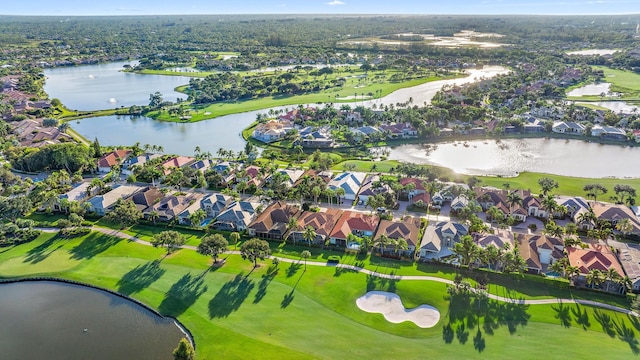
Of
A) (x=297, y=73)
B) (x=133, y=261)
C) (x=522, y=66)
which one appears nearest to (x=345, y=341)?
(x=133, y=261)

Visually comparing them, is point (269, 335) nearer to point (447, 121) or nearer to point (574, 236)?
point (574, 236)

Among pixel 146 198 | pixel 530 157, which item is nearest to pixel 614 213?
pixel 530 157

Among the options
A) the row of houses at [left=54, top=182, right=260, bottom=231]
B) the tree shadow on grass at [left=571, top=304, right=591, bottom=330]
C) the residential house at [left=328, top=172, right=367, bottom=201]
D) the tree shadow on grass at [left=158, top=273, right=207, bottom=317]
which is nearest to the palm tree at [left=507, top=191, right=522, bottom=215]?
the tree shadow on grass at [left=571, top=304, right=591, bottom=330]

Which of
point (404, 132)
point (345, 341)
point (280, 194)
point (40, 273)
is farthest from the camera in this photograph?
point (404, 132)

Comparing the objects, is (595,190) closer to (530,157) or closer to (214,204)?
(530,157)

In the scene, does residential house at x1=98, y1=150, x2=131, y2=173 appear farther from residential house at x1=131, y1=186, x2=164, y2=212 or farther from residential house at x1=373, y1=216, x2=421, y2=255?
residential house at x1=373, y1=216, x2=421, y2=255
